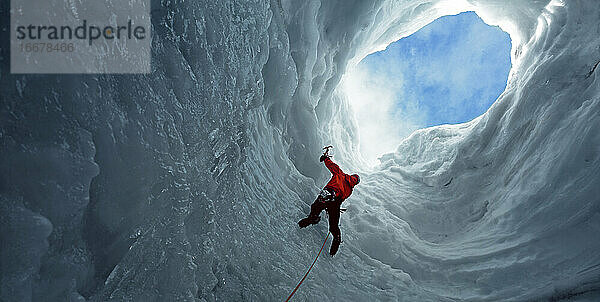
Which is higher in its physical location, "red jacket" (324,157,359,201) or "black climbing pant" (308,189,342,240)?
"red jacket" (324,157,359,201)

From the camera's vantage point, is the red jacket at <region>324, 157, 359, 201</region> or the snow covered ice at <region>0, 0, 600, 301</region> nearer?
the snow covered ice at <region>0, 0, 600, 301</region>

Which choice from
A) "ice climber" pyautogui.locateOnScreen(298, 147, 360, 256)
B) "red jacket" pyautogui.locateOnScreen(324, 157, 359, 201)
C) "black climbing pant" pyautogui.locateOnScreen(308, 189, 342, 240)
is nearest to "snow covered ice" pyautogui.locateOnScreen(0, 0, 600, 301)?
"ice climber" pyautogui.locateOnScreen(298, 147, 360, 256)

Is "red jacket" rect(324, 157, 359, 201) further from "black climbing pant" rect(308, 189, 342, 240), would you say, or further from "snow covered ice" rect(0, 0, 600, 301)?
"snow covered ice" rect(0, 0, 600, 301)

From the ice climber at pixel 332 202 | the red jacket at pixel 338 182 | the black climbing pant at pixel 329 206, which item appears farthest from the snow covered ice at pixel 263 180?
the red jacket at pixel 338 182

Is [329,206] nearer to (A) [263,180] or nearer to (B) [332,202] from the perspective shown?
(B) [332,202]

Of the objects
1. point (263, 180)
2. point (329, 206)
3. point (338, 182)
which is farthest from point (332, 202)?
point (263, 180)

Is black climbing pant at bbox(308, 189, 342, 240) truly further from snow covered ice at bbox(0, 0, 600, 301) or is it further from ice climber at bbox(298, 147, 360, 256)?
snow covered ice at bbox(0, 0, 600, 301)

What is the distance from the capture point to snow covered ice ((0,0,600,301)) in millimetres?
1846

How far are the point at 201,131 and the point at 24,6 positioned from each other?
1580mm

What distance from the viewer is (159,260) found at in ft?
8.39

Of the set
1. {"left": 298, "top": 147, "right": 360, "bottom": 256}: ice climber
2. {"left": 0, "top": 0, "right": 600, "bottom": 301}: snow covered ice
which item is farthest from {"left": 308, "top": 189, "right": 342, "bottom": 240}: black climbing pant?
{"left": 0, "top": 0, "right": 600, "bottom": 301}: snow covered ice

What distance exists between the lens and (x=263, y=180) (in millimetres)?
4477

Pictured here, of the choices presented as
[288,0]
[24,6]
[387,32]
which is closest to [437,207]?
[288,0]

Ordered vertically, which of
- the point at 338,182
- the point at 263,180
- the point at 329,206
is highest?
the point at 338,182
